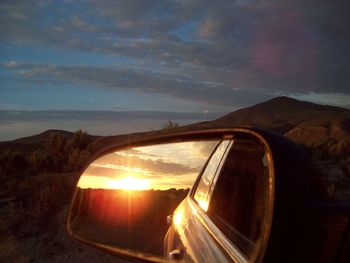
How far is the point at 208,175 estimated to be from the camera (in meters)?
3.30

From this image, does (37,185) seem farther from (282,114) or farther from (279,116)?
(282,114)

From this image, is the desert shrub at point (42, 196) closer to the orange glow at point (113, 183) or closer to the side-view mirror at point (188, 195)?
the side-view mirror at point (188, 195)

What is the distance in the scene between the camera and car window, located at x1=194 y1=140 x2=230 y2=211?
2.96 metres

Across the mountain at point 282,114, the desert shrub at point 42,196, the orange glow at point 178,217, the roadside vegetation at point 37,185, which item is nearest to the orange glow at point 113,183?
the orange glow at point 178,217

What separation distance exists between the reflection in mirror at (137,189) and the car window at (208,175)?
0.05 meters

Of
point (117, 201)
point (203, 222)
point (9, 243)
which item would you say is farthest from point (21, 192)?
point (203, 222)

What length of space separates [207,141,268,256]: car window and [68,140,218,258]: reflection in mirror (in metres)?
0.38

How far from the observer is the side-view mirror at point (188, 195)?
6.06 feet

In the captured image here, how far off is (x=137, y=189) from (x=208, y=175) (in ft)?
1.94

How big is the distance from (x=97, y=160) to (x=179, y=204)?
0.75 m

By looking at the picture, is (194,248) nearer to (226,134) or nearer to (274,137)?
(226,134)

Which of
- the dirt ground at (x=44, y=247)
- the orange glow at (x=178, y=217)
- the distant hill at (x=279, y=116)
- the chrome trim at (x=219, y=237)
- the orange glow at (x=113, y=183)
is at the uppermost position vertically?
the distant hill at (x=279, y=116)

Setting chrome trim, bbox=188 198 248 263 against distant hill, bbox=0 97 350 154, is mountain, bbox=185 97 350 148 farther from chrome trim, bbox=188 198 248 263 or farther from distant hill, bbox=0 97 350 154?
chrome trim, bbox=188 198 248 263

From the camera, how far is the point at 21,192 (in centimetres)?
1681
